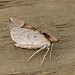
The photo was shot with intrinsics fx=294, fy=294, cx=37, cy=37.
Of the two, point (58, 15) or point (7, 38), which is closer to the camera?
point (7, 38)

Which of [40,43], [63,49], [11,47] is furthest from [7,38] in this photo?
[63,49]

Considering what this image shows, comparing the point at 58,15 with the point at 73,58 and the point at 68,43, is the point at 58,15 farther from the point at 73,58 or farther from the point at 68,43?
the point at 73,58


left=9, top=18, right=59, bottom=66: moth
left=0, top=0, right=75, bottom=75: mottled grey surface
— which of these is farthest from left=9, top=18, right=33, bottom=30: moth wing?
left=0, top=0, right=75, bottom=75: mottled grey surface

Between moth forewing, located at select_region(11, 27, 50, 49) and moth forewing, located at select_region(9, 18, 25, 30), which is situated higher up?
moth forewing, located at select_region(9, 18, 25, 30)

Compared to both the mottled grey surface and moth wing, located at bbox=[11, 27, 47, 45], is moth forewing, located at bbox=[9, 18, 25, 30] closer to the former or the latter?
moth wing, located at bbox=[11, 27, 47, 45]

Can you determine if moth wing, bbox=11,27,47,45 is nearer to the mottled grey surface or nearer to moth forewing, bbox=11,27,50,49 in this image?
moth forewing, bbox=11,27,50,49
